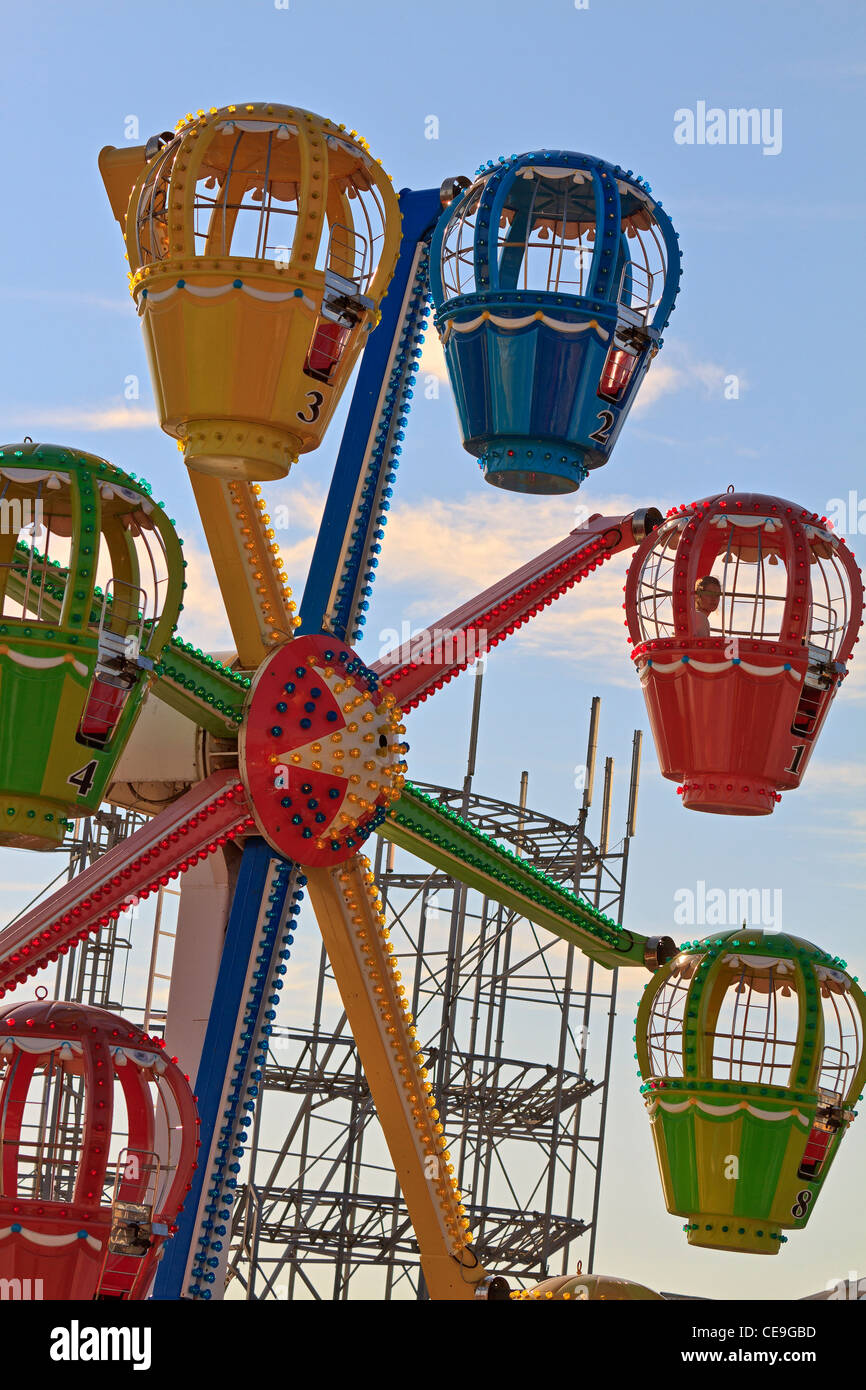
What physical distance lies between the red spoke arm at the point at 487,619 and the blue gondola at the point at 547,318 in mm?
740

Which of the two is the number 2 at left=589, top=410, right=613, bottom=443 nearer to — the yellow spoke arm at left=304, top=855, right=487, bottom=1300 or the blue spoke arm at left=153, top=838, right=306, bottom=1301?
the yellow spoke arm at left=304, top=855, right=487, bottom=1300

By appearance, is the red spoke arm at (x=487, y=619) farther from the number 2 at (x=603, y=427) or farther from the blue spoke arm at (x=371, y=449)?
the number 2 at (x=603, y=427)

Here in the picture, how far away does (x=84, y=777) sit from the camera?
41.2 ft

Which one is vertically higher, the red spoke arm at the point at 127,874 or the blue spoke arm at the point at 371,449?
the blue spoke arm at the point at 371,449

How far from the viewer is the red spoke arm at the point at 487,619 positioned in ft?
51.0

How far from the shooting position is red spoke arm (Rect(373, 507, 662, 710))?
51.0 feet

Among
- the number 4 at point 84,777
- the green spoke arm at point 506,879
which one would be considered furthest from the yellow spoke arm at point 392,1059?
the number 4 at point 84,777

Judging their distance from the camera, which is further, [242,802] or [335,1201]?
[335,1201]

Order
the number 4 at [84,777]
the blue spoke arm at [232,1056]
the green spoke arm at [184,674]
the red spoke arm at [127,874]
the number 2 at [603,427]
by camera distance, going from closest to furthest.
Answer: the number 4 at [84,777] → the green spoke arm at [184,674] → the red spoke arm at [127,874] → the blue spoke arm at [232,1056] → the number 2 at [603,427]

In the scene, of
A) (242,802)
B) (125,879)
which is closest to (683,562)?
(242,802)

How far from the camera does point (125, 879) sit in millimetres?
13594
